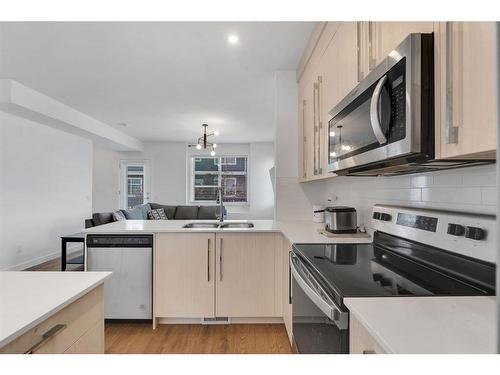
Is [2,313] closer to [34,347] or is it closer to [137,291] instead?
[34,347]

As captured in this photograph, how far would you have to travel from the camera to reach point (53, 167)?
15.5ft

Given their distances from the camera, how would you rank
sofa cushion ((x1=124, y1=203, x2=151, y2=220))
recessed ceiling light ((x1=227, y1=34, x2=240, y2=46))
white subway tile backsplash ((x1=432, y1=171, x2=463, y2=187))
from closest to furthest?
white subway tile backsplash ((x1=432, y1=171, x2=463, y2=187)) < recessed ceiling light ((x1=227, y1=34, x2=240, y2=46)) < sofa cushion ((x1=124, y1=203, x2=151, y2=220))

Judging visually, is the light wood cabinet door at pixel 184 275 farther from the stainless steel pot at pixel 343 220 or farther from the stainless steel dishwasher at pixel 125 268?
the stainless steel pot at pixel 343 220

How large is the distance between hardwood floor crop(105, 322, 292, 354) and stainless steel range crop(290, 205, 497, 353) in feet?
2.58

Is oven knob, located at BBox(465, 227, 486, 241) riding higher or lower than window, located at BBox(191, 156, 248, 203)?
lower

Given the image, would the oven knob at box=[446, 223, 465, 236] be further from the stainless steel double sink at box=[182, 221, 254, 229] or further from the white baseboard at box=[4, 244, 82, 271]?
the white baseboard at box=[4, 244, 82, 271]

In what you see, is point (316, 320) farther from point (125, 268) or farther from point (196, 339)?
point (125, 268)

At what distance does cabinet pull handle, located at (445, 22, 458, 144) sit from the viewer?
749 millimetres

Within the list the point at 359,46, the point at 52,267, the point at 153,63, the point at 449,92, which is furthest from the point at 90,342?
the point at 52,267

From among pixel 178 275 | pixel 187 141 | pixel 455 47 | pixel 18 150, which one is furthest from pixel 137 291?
pixel 187 141

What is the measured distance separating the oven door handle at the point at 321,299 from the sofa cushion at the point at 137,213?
13.6 feet

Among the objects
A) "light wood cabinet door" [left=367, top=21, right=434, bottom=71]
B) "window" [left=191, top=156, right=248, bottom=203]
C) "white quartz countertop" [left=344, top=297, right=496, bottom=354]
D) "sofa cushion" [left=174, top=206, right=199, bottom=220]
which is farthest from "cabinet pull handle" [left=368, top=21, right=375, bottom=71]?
"window" [left=191, top=156, right=248, bottom=203]
